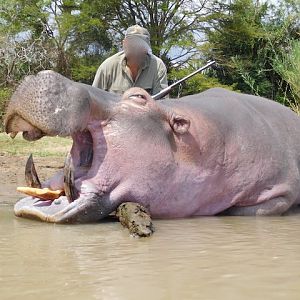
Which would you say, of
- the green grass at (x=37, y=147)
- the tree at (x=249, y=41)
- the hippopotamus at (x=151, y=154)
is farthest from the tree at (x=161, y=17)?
the hippopotamus at (x=151, y=154)

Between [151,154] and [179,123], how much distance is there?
0.86 feet

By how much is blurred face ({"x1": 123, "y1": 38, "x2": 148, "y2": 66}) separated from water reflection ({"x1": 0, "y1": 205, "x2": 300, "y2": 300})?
217 cm

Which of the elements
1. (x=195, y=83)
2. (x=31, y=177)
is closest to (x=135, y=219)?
(x=31, y=177)

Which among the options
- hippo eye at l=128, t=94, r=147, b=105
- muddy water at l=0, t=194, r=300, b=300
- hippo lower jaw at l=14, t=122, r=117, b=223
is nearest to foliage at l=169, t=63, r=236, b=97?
hippo eye at l=128, t=94, r=147, b=105

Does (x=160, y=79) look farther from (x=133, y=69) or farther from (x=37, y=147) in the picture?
(x=37, y=147)

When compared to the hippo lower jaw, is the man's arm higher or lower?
higher


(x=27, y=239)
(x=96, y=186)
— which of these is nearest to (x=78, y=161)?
(x=96, y=186)

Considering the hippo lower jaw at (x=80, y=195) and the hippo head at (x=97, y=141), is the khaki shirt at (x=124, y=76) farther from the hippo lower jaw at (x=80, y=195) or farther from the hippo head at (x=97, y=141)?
the hippo lower jaw at (x=80, y=195)

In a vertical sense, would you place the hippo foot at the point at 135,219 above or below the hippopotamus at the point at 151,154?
below

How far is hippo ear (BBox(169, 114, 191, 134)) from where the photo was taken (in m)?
3.53

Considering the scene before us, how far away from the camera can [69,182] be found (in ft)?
10.8

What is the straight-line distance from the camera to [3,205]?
4.07 metres

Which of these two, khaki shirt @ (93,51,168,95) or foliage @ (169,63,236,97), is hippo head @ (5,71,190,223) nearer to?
khaki shirt @ (93,51,168,95)

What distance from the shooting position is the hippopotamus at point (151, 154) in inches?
127
